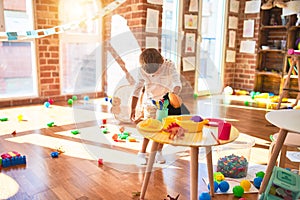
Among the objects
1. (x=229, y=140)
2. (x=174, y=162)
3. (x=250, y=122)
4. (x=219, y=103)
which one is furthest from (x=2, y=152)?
(x=219, y=103)

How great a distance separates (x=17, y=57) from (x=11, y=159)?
198 centimetres

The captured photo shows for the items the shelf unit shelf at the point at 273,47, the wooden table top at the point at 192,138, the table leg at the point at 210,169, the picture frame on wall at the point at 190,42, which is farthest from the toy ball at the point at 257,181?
the shelf unit shelf at the point at 273,47

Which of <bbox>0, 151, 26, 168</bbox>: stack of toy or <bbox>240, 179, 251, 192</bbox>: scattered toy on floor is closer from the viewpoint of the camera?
<bbox>240, 179, 251, 192</bbox>: scattered toy on floor

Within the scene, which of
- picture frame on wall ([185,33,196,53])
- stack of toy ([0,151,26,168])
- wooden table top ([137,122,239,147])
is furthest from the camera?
picture frame on wall ([185,33,196,53])

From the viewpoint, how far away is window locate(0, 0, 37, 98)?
10.4 feet

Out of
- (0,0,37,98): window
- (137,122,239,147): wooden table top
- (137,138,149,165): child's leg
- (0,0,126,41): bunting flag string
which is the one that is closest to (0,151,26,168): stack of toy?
(137,138,149,165): child's leg

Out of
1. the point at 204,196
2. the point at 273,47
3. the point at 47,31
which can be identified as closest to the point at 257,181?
the point at 204,196

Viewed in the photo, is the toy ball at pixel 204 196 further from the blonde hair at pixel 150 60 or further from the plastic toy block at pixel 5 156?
the plastic toy block at pixel 5 156

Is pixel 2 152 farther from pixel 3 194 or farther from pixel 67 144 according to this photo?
pixel 3 194

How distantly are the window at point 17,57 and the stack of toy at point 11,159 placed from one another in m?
1.78

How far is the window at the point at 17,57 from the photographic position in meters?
3.16

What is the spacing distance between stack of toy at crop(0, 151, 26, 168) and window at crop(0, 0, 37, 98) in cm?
178

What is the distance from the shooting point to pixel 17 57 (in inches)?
130

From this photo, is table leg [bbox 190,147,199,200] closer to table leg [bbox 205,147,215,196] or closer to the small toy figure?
the small toy figure
